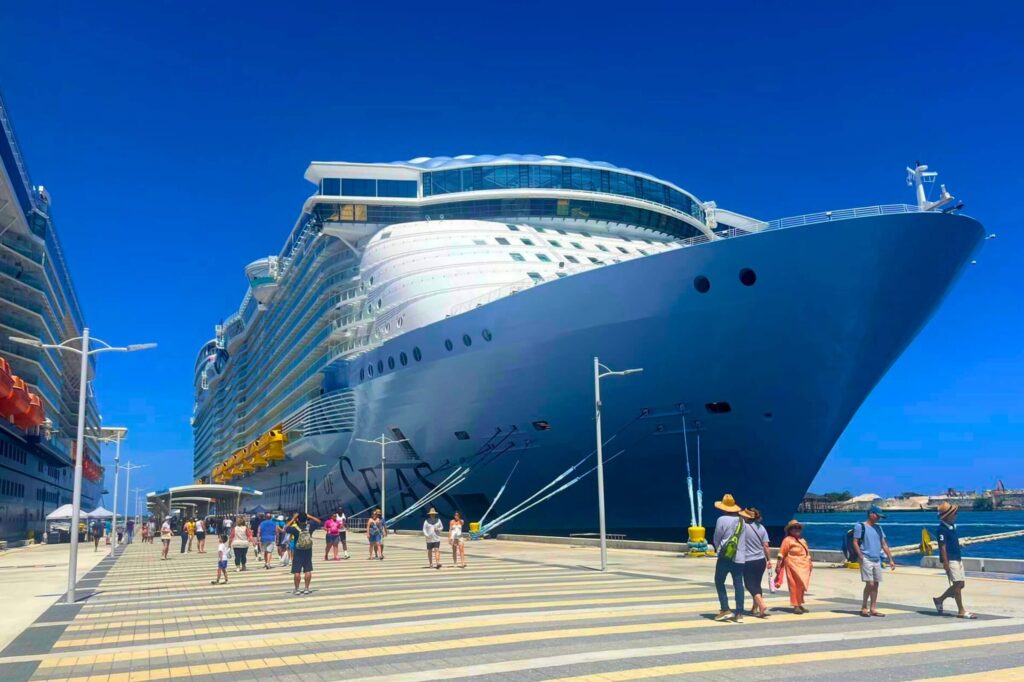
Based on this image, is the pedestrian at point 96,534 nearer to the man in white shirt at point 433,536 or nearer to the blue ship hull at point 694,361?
the blue ship hull at point 694,361

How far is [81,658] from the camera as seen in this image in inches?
336

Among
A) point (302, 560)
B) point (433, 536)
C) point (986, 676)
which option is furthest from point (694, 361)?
point (986, 676)

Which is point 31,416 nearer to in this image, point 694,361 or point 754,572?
point 694,361

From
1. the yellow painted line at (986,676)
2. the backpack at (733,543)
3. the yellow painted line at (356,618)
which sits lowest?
the yellow painted line at (356,618)

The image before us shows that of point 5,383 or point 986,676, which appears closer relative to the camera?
point 986,676

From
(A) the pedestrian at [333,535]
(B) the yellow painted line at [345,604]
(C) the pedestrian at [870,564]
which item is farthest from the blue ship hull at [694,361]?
(C) the pedestrian at [870,564]

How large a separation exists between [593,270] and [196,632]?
13.4m

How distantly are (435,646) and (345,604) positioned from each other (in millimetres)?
4347

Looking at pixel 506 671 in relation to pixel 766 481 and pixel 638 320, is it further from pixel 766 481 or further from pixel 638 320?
pixel 766 481

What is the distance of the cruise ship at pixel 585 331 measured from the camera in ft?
Result: 62.9

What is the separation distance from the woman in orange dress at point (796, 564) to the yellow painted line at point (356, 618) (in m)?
1.86

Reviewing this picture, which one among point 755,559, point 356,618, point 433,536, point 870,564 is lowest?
point 356,618

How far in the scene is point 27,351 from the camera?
1875 inches

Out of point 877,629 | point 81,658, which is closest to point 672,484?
point 877,629
